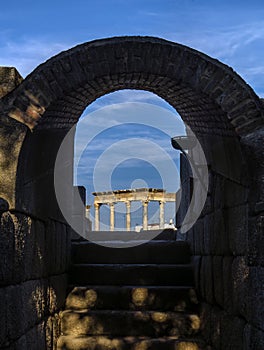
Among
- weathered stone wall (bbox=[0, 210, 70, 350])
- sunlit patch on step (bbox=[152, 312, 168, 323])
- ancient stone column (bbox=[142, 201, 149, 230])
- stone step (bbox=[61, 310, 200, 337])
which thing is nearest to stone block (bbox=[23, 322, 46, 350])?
weathered stone wall (bbox=[0, 210, 70, 350])

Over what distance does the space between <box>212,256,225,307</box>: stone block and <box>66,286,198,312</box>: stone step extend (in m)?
1.14

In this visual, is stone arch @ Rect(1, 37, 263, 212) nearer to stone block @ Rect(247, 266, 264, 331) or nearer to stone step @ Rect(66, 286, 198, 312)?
stone block @ Rect(247, 266, 264, 331)

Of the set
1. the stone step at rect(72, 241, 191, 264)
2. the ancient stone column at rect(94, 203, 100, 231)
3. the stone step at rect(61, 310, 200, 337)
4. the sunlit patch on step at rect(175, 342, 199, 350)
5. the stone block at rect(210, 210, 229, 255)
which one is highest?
the ancient stone column at rect(94, 203, 100, 231)

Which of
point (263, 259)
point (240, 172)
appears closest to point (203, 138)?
point (240, 172)

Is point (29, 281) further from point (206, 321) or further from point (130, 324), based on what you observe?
point (206, 321)

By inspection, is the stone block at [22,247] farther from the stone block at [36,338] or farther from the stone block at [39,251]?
the stone block at [36,338]

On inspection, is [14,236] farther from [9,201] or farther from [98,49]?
[98,49]

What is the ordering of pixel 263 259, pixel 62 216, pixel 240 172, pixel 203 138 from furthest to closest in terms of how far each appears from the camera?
pixel 62 216 → pixel 203 138 → pixel 240 172 → pixel 263 259

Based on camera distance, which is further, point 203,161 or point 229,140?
point 203,161

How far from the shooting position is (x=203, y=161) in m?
6.95

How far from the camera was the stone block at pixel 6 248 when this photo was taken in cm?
425

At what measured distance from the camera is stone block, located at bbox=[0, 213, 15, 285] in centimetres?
425

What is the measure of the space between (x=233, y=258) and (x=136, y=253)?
130 inches

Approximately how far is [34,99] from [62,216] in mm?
2521
